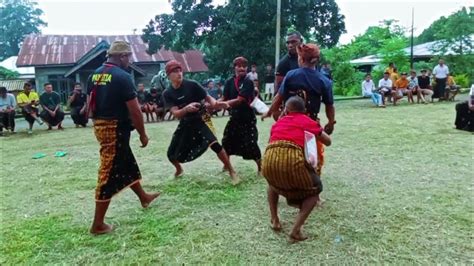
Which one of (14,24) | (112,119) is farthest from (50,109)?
(14,24)

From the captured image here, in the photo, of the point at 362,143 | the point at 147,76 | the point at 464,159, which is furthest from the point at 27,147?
the point at 147,76

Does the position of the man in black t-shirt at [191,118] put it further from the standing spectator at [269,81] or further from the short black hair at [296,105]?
the standing spectator at [269,81]

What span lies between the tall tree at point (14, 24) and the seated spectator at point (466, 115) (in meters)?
47.5

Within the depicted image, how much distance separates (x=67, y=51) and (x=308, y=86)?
25.4 meters

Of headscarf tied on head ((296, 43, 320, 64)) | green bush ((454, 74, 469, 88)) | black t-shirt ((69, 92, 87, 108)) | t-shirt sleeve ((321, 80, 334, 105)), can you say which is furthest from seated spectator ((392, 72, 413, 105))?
headscarf tied on head ((296, 43, 320, 64))

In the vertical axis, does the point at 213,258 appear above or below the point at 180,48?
below

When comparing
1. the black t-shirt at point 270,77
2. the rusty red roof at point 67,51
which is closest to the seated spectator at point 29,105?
the black t-shirt at point 270,77

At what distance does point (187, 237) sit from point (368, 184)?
2.57 metres

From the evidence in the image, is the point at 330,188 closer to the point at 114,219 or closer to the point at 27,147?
the point at 114,219

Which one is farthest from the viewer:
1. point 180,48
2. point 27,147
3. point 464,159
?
point 180,48

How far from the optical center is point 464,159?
21.5 feet

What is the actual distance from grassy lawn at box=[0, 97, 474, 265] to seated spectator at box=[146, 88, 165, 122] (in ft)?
21.3

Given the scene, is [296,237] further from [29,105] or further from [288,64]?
[29,105]

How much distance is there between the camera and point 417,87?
1630cm
